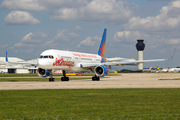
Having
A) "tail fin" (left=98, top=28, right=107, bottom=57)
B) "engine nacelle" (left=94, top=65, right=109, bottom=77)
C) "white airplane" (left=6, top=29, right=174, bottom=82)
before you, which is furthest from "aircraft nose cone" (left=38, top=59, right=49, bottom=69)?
"tail fin" (left=98, top=28, right=107, bottom=57)

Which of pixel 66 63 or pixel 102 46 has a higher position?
pixel 102 46

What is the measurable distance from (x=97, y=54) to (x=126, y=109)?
155ft

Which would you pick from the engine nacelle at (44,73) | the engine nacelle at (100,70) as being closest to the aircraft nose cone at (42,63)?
the engine nacelle at (44,73)

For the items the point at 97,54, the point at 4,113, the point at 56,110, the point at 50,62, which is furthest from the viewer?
the point at 97,54

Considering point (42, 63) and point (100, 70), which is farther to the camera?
point (100, 70)

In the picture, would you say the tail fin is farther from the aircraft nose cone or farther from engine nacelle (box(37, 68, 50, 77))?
the aircraft nose cone

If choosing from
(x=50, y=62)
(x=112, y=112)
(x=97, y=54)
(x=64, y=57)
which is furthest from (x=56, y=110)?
(x=97, y=54)

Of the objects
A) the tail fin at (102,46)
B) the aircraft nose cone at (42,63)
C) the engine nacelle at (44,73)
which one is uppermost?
the tail fin at (102,46)

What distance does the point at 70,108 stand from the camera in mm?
14297

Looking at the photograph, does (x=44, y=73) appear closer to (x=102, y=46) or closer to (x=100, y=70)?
(x=100, y=70)

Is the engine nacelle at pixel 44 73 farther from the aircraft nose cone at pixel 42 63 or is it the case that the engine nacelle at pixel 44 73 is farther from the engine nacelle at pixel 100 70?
the engine nacelle at pixel 100 70

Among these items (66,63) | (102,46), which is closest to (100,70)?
(66,63)

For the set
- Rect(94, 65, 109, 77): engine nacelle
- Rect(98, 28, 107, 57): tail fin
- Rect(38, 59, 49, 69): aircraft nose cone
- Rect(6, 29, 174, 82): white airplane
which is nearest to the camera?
Rect(38, 59, 49, 69): aircraft nose cone

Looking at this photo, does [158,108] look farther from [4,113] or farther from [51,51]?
[51,51]
